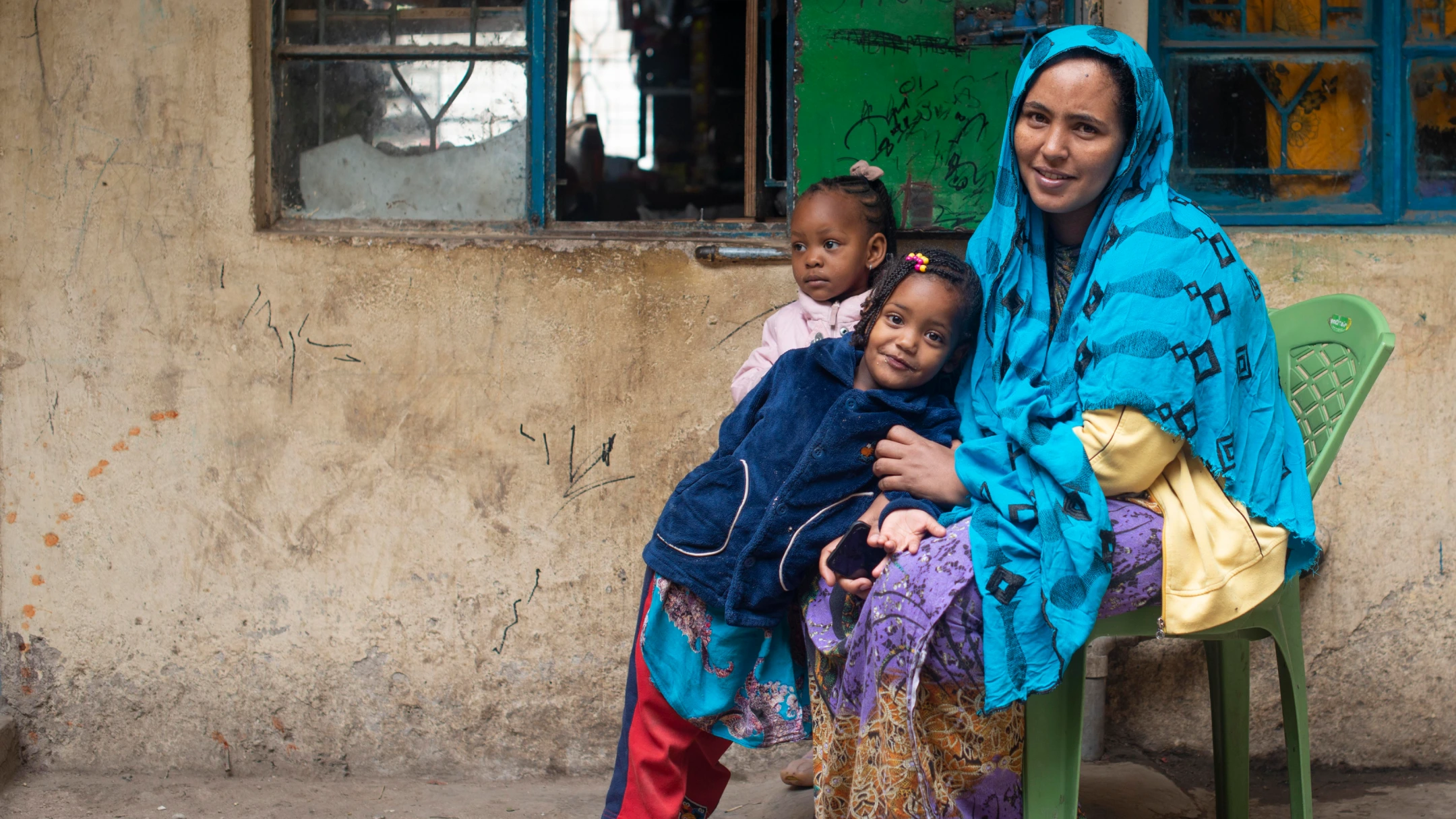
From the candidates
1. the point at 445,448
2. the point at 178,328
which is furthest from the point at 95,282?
the point at 445,448

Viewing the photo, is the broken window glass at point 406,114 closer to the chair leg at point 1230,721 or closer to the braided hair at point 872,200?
the braided hair at point 872,200

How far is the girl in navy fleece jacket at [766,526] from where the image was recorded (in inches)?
85.6

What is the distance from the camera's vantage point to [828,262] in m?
2.58

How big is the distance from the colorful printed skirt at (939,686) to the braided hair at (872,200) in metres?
0.87

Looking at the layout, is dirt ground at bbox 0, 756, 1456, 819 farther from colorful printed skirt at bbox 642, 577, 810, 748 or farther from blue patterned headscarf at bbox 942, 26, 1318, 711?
blue patterned headscarf at bbox 942, 26, 1318, 711

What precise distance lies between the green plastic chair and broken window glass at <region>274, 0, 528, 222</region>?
6.35 ft

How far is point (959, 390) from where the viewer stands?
229 centimetres

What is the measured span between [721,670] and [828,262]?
0.94 m

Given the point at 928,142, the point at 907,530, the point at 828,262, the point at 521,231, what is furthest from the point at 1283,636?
the point at 521,231

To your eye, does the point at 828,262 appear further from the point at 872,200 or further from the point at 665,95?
the point at 665,95

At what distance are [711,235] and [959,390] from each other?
1005mm

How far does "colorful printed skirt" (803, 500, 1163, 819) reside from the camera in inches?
75.3

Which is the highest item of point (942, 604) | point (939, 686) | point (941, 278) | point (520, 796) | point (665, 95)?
point (665, 95)

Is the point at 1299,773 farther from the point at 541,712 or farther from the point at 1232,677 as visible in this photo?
the point at 541,712
